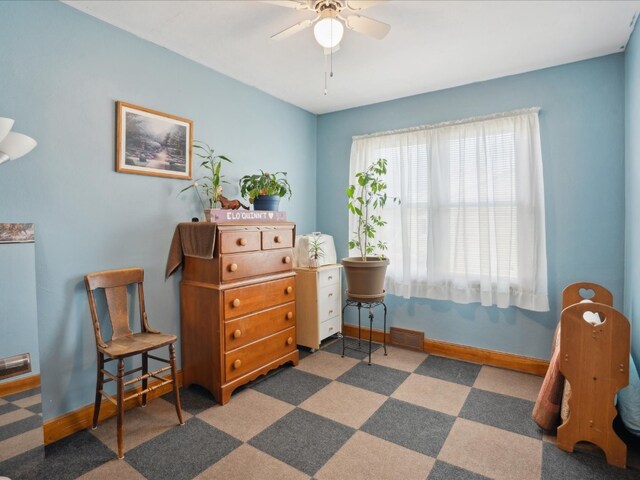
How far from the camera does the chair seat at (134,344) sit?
6.41 ft

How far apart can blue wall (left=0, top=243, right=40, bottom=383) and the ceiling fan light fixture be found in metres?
1.93

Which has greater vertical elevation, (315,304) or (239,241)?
(239,241)

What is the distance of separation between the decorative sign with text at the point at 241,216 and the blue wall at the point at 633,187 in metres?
2.48

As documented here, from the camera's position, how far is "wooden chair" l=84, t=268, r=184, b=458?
1.96 m

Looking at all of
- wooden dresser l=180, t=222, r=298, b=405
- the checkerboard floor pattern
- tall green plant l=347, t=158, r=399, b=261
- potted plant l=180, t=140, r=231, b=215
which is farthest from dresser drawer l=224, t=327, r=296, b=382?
potted plant l=180, t=140, r=231, b=215

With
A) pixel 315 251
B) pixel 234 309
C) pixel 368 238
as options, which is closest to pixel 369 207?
pixel 368 238

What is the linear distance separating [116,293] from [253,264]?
3.03 feet

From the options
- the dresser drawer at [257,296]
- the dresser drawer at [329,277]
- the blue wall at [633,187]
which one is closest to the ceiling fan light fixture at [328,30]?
the dresser drawer at [257,296]

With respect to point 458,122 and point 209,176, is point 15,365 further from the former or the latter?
point 458,122

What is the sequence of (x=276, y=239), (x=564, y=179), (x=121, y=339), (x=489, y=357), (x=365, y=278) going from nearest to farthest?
(x=121, y=339) < (x=564, y=179) < (x=276, y=239) < (x=365, y=278) < (x=489, y=357)

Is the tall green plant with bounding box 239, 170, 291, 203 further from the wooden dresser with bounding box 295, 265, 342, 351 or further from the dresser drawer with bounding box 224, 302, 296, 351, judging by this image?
the dresser drawer with bounding box 224, 302, 296, 351

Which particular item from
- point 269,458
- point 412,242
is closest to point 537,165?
point 412,242

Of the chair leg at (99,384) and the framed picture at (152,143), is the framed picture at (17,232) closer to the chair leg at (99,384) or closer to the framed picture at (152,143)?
the framed picture at (152,143)

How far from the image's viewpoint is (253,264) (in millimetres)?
2662
